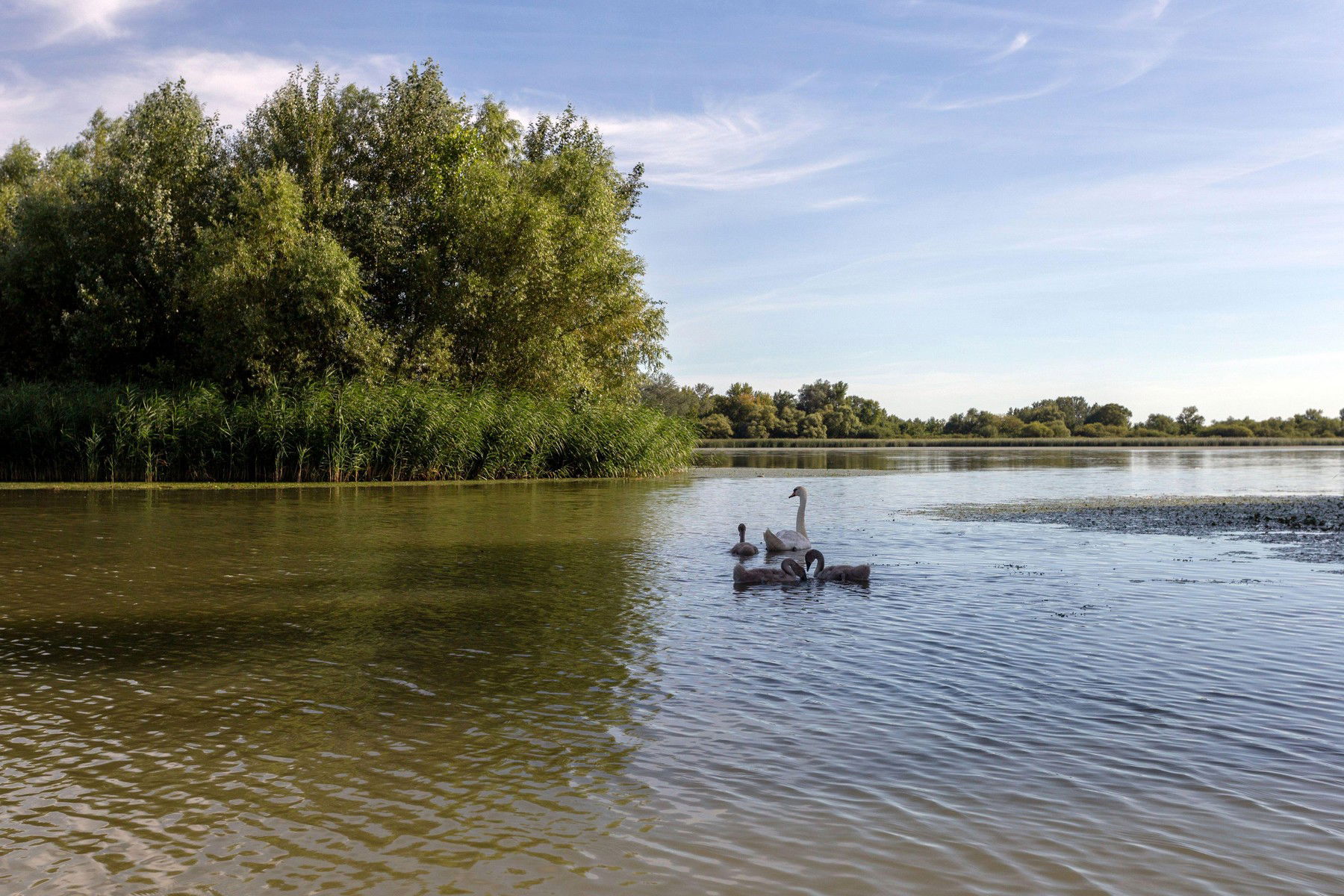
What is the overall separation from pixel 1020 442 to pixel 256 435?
3601 inches

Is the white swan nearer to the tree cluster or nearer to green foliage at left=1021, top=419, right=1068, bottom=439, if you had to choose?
the tree cluster

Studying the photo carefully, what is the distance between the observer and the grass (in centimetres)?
10100

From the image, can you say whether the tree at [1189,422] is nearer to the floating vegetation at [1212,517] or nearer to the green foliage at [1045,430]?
the green foliage at [1045,430]

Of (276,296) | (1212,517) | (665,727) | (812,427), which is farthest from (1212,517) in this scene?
(812,427)

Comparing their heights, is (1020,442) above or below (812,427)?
below

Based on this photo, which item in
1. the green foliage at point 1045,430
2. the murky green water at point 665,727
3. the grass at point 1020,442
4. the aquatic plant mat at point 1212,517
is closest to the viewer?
the murky green water at point 665,727

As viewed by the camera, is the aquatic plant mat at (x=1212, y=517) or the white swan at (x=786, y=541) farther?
the aquatic plant mat at (x=1212, y=517)

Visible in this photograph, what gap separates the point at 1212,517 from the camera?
21.0 metres

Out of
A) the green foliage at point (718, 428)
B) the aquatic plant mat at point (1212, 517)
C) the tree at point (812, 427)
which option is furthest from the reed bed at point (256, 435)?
the tree at point (812, 427)

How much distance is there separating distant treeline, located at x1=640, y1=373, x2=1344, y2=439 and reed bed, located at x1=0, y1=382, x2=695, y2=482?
71.8m

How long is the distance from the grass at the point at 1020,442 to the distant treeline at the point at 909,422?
2841 millimetres

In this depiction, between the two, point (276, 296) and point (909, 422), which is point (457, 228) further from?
point (909, 422)

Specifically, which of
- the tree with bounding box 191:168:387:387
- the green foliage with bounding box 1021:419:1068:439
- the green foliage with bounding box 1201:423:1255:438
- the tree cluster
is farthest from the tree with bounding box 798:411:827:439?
the tree with bounding box 191:168:387:387

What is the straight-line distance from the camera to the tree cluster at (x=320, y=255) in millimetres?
33969
